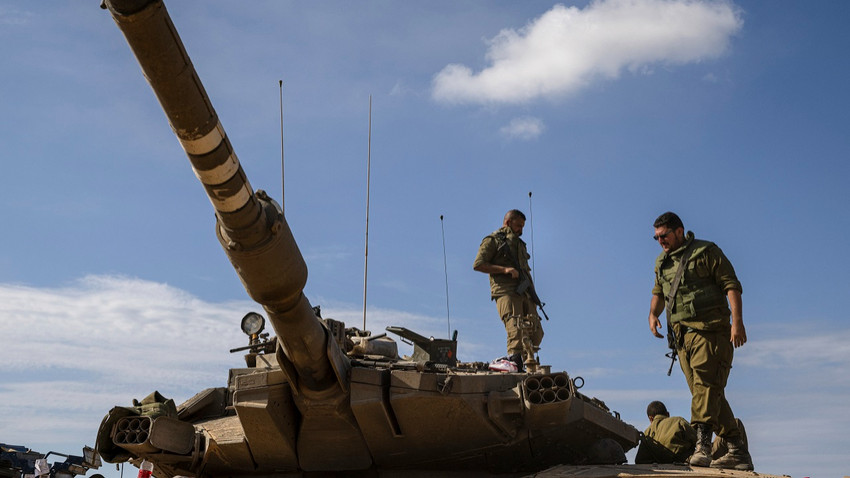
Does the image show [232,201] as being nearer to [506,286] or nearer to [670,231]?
[670,231]

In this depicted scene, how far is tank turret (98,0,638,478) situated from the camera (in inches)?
376

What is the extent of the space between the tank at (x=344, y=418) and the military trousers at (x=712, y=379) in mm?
1261

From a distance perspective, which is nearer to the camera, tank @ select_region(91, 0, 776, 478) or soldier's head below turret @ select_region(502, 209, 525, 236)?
tank @ select_region(91, 0, 776, 478)

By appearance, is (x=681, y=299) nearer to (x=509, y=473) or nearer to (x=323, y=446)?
(x=509, y=473)

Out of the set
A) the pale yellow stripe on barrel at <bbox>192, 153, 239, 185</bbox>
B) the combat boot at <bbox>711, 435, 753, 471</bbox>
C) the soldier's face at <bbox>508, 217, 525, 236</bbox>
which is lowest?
the combat boot at <bbox>711, 435, 753, 471</bbox>

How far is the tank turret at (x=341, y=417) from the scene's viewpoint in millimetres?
9555

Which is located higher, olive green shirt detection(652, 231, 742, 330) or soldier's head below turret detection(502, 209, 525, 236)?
soldier's head below turret detection(502, 209, 525, 236)

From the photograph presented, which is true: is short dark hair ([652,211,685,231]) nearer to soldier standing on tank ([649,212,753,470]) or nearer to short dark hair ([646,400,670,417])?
soldier standing on tank ([649,212,753,470])

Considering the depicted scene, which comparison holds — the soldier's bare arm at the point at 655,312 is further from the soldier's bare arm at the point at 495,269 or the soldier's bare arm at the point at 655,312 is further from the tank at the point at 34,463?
the tank at the point at 34,463

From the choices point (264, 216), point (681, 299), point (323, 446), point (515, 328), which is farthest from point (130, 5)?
point (515, 328)

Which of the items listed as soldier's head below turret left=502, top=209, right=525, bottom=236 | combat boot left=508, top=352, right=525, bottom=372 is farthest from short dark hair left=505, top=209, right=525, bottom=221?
combat boot left=508, top=352, right=525, bottom=372

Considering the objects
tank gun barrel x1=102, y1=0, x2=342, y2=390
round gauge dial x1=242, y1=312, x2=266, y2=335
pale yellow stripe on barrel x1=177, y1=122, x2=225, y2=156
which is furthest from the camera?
round gauge dial x1=242, y1=312, x2=266, y2=335

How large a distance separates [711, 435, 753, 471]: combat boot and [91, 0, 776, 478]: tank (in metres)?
1.52

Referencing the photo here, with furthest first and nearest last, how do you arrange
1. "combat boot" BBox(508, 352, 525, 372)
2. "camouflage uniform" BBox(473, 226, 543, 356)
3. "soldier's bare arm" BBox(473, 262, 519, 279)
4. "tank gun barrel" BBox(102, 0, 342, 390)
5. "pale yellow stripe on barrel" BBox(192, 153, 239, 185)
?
"camouflage uniform" BBox(473, 226, 543, 356) < "soldier's bare arm" BBox(473, 262, 519, 279) < "combat boot" BBox(508, 352, 525, 372) < "pale yellow stripe on barrel" BBox(192, 153, 239, 185) < "tank gun barrel" BBox(102, 0, 342, 390)
